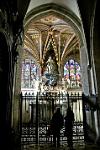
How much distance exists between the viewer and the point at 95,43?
34.2 ft

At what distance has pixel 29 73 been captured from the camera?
71.6 feet

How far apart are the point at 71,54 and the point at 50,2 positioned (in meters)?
10.7

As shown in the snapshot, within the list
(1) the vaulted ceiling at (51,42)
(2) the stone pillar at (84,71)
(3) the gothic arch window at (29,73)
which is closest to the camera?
(2) the stone pillar at (84,71)

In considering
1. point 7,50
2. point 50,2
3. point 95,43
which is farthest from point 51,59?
point 7,50

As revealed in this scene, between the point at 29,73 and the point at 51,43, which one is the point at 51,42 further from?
the point at 29,73

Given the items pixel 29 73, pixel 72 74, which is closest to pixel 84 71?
pixel 72 74

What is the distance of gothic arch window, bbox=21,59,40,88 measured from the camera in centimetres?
2113

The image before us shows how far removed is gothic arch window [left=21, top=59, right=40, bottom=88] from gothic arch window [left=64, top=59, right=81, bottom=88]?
3092 millimetres

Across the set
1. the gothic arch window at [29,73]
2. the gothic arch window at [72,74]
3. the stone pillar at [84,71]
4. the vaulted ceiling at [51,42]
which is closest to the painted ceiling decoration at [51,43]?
the vaulted ceiling at [51,42]

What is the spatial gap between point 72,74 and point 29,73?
458 centimetres

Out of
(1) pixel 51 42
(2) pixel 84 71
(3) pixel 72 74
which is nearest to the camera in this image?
(2) pixel 84 71

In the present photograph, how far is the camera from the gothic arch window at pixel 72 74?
21219mm

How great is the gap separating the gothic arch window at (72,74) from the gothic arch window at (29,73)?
309 cm

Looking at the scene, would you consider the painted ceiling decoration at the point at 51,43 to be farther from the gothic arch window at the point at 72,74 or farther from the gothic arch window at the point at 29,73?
the gothic arch window at the point at 29,73
